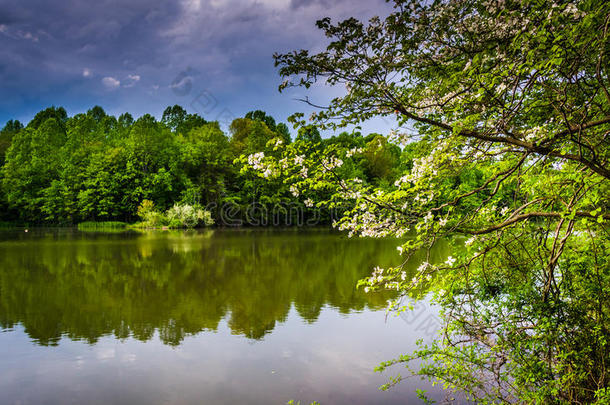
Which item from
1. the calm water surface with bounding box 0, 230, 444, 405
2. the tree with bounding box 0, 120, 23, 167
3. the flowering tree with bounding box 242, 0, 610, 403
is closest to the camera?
the flowering tree with bounding box 242, 0, 610, 403

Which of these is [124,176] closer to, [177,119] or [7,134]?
[177,119]

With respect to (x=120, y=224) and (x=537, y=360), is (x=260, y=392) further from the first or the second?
(x=120, y=224)

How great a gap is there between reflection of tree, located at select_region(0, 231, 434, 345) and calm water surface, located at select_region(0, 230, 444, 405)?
0.04 m

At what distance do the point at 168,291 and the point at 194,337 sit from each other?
3.80 meters

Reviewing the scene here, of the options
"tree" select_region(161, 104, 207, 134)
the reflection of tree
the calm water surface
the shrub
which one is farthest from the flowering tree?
"tree" select_region(161, 104, 207, 134)

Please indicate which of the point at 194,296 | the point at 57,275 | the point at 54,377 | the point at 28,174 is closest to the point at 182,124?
the point at 28,174

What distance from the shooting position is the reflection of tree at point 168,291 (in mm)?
7359

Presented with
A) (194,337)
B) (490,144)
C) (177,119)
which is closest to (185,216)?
(177,119)

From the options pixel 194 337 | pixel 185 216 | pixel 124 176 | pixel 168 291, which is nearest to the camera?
pixel 194 337

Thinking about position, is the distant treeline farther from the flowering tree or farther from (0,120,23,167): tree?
the flowering tree

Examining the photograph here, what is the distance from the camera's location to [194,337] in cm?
667

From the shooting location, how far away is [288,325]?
24.2ft

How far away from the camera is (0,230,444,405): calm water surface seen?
4.80 m

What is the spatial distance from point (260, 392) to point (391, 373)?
1.78 metres
